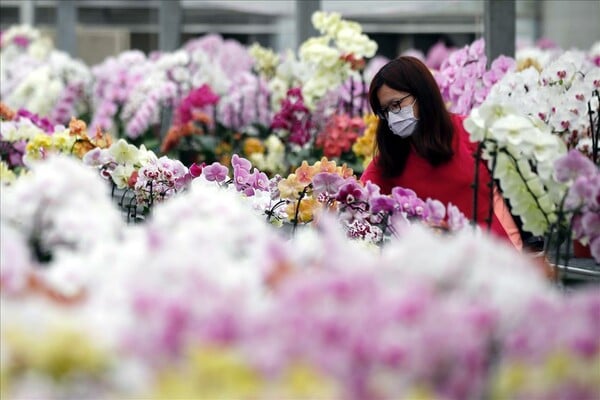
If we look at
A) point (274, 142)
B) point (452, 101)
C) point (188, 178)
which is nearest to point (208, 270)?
point (188, 178)

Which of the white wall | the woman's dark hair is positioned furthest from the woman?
the white wall

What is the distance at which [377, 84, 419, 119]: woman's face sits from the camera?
166 inches

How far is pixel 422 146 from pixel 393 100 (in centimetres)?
16

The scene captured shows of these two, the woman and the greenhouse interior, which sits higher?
the woman

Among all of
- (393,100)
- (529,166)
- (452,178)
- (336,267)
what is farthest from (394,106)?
(336,267)

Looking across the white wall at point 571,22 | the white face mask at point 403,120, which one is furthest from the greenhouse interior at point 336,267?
the white wall at point 571,22

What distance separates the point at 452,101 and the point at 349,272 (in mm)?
4677

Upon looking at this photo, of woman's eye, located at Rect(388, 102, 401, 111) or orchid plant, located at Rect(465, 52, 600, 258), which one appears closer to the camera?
orchid plant, located at Rect(465, 52, 600, 258)

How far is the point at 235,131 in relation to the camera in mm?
9375

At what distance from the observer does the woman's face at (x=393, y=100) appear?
4.22 metres

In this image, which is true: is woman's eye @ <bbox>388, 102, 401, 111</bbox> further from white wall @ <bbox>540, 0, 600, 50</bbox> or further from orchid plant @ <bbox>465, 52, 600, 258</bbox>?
white wall @ <bbox>540, 0, 600, 50</bbox>

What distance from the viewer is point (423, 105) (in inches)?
166

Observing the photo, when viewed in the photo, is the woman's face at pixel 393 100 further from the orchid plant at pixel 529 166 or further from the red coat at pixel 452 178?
the orchid plant at pixel 529 166

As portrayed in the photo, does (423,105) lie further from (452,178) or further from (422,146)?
(452,178)
